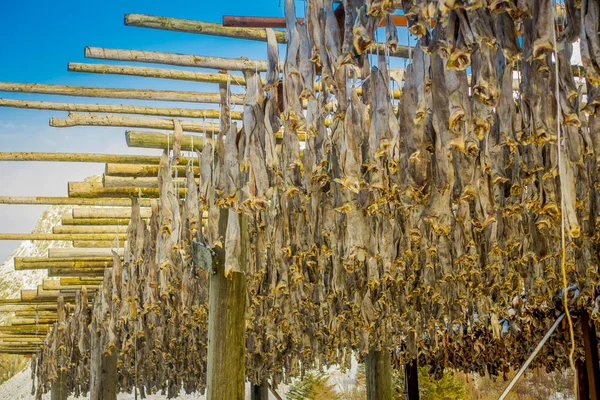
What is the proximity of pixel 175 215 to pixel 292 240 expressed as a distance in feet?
2.93

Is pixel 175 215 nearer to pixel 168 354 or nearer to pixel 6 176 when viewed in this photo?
pixel 168 354

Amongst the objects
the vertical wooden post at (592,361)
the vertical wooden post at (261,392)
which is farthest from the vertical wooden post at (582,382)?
the vertical wooden post at (261,392)

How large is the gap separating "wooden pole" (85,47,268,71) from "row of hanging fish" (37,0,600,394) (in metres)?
0.11

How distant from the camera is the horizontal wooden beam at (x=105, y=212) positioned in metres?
7.05

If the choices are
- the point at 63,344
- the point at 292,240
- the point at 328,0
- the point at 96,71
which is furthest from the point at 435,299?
the point at 63,344

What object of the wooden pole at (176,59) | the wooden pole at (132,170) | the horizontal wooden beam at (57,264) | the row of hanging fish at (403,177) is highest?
the wooden pole at (176,59)

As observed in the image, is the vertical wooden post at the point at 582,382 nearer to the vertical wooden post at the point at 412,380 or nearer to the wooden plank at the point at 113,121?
the vertical wooden post at the point at 412,380

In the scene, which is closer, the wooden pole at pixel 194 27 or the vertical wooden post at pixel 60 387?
the wooden pole at pixel 194 27

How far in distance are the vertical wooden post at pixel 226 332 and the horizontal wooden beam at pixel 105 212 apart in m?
2.72

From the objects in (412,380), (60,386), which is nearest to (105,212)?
(412,380)

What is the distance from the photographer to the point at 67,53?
378 inches

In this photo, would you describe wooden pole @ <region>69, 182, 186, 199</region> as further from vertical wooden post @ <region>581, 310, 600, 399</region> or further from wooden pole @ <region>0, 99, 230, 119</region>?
vertical wooden post @ <region>581, 310, 600, 399</region>

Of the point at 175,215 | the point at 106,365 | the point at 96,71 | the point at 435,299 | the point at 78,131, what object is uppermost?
the point at 78,131

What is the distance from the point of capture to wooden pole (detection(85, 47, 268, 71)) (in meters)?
3.79
